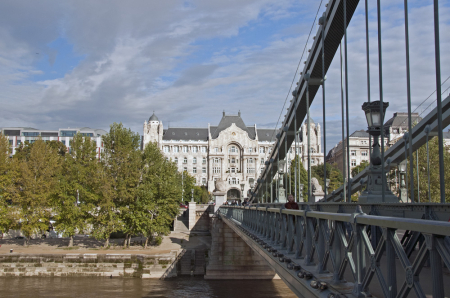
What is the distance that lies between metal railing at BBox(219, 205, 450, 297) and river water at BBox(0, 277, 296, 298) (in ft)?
72.1

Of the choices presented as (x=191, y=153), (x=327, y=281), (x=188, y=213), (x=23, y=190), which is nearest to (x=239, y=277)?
(x=23, y=190)

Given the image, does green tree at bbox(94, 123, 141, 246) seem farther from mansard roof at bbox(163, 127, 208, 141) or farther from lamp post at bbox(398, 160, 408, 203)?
mansard roof at bbox(163, 127, 208, 141)

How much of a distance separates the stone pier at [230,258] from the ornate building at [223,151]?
223 ft

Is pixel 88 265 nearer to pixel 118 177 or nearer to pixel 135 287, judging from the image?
pixel 135 287

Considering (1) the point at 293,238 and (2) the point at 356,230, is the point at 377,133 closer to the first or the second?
(1) the point at 293,238

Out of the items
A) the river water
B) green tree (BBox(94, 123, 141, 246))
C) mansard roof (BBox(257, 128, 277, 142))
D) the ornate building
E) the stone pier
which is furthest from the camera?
mansard roof (BBox(257, 128, 277, 142))

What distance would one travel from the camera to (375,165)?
913 cm

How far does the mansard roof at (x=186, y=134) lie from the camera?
115438 mm

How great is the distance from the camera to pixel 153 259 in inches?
1375

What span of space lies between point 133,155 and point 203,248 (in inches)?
429

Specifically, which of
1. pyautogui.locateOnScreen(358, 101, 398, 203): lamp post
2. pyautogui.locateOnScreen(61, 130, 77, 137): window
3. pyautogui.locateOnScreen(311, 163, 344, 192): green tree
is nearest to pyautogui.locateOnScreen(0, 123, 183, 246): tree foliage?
pyautogui.locateOnScreen(358, 101, 398, 203): lamp post

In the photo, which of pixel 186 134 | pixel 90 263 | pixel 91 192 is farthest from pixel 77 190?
pixel 186 134

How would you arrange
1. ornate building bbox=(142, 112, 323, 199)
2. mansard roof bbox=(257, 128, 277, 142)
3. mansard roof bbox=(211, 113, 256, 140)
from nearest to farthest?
ornate building bbox=(142, 112, 323, 199) → mansard roof bbox=(211, 113, 256, 140) → mansard roof bbox=(257, 128, 277, 142)

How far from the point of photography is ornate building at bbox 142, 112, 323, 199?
10744 centimetres
